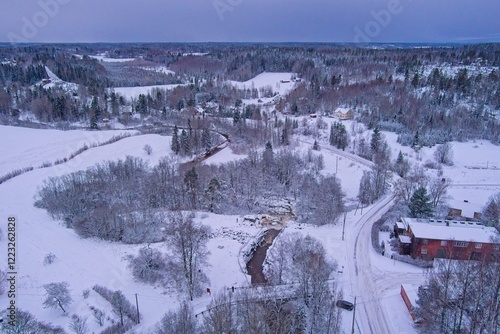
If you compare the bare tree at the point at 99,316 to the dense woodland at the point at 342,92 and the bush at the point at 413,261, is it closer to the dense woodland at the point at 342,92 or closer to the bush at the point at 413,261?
the bush at the point at 413,261

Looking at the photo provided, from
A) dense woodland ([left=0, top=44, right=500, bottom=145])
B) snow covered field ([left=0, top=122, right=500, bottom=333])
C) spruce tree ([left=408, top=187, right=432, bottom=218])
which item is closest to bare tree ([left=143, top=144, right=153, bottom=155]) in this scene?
snow covered field ([left=0, top=122, right=500, bottom=333])

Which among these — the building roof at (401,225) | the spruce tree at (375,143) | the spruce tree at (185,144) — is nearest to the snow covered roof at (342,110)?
the spruce tree at (375,143)

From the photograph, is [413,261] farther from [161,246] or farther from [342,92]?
[342,92]

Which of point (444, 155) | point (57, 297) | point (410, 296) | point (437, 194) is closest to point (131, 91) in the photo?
point (444, 155)

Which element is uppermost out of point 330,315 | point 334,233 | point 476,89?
point 476,89

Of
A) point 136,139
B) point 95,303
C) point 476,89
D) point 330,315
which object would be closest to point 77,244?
point 95,303

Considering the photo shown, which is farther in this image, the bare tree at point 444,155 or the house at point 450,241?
the bare tree at point 444,155

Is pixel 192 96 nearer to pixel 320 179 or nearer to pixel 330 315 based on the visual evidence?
pixel 320 179
